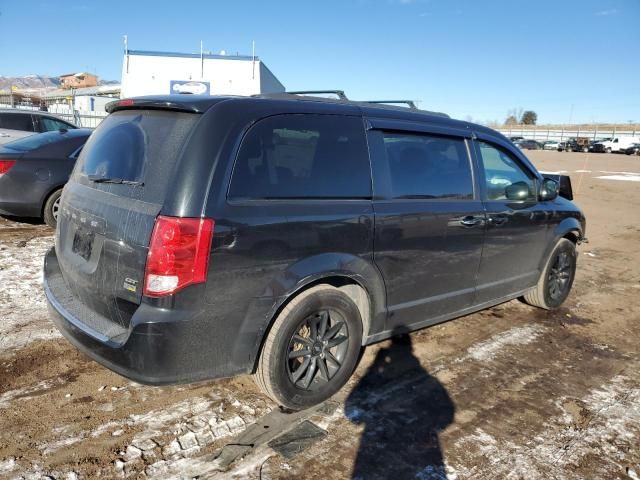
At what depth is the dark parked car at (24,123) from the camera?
10734 millimetres

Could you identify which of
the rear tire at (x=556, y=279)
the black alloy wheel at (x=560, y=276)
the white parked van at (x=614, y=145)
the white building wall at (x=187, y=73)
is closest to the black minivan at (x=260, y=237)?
the rear tire at (x=556, y=279)

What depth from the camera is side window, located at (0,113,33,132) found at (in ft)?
35.4

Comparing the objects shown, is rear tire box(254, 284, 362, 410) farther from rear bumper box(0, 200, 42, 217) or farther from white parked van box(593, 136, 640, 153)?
white parked van box(593, 136, 640, 153)

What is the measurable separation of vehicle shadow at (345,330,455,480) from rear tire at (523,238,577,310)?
188cm

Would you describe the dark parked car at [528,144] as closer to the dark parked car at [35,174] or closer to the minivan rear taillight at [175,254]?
the dark parked car at [35,174]

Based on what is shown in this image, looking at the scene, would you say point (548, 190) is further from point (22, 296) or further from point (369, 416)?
point (22, 296)

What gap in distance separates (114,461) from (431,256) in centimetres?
238

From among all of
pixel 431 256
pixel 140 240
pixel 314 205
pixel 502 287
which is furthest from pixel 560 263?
pixel 140 240

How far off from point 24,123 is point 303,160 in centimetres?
1035

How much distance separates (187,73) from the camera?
2605cm

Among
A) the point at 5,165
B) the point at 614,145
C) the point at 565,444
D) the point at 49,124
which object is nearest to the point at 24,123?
the point at 49,124

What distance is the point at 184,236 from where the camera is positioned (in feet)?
8.16

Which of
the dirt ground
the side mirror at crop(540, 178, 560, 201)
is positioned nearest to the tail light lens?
the dirt ground

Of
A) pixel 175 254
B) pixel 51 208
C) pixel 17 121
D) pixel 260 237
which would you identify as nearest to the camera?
pixel 175 254
